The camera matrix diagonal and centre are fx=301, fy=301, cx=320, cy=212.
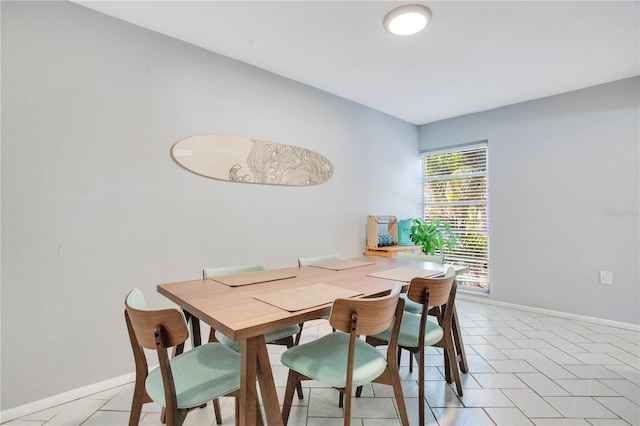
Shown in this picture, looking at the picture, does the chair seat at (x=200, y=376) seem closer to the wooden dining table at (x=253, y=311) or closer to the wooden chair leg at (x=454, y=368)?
the wooden dining table at (x=253, y=311)

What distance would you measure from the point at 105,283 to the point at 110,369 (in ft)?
1.95

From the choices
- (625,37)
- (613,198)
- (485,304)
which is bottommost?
(485,304)

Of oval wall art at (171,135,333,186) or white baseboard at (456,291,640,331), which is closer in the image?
oval wall art at (171,135,333,186)

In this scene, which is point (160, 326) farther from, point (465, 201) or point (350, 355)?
point (465, 201)

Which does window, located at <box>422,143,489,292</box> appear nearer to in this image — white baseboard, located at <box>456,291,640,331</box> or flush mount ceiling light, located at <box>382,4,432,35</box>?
white baseboard, located at <box>456,291,640,331</box>

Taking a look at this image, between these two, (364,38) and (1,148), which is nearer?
(1,148)

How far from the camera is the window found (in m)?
4.16

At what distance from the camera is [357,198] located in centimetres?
381

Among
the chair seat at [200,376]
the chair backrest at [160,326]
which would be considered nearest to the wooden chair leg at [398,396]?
the chair seat at [200,376]

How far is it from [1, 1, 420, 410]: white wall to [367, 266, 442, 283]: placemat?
1270 mm

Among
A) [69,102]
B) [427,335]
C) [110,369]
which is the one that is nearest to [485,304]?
[427,335]

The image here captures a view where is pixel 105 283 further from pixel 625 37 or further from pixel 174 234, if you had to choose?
pixel 625 37

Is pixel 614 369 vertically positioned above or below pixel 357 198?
below

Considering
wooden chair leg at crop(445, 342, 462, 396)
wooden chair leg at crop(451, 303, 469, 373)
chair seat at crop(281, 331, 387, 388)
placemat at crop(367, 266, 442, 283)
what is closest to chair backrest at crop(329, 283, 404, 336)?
chair seat at crop(281, 331, 387, 388)
